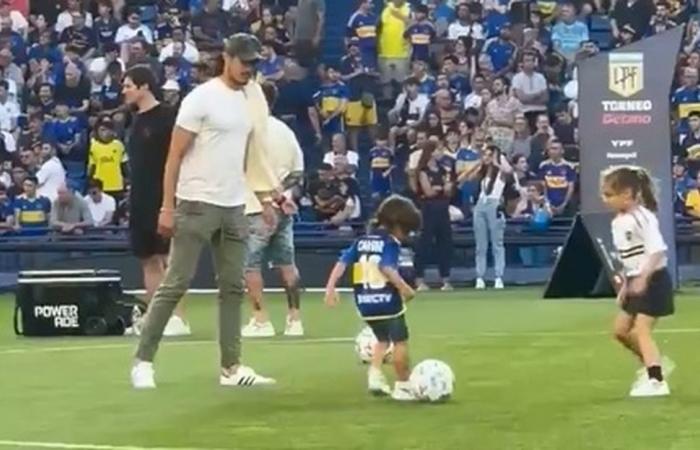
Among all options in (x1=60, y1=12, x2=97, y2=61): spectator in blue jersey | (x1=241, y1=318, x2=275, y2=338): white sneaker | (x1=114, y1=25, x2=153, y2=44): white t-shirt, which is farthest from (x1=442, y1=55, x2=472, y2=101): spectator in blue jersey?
(x1=241, y1=318, x2=275, y2=338): white sneaker

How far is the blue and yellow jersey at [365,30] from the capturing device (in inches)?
1200

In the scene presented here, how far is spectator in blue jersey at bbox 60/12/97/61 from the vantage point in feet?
101

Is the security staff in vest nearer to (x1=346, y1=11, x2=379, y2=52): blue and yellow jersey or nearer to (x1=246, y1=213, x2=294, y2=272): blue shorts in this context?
(x1=346, y1=11, x2=379, y2=52): blue and yellow jersey

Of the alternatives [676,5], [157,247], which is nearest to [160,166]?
[157,247]

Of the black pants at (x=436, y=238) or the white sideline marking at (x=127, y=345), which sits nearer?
the white sideline marking at (x=127, y=345)

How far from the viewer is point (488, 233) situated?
25.9 m

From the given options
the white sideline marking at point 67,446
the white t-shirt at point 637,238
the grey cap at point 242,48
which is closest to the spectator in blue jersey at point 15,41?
the grey cap at point 242,48

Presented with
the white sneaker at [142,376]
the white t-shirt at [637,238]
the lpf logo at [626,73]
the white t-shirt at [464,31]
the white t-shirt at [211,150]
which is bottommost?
the white sneaker at [142,376]

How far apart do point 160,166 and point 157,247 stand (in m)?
0.69

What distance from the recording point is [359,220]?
27.2 m

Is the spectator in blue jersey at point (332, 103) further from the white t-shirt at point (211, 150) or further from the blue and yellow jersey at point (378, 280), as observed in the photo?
the blue and yellow jersey at point (378, 280)

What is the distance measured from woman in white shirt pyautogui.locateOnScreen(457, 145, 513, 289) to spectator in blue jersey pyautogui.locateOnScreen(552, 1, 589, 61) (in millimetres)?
4367

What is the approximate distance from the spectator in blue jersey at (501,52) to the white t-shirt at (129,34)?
526 cm

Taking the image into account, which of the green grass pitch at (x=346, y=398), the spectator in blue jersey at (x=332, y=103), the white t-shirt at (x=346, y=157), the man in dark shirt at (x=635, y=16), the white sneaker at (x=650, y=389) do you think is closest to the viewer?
the green grass pitch at (x=346, y=398)
